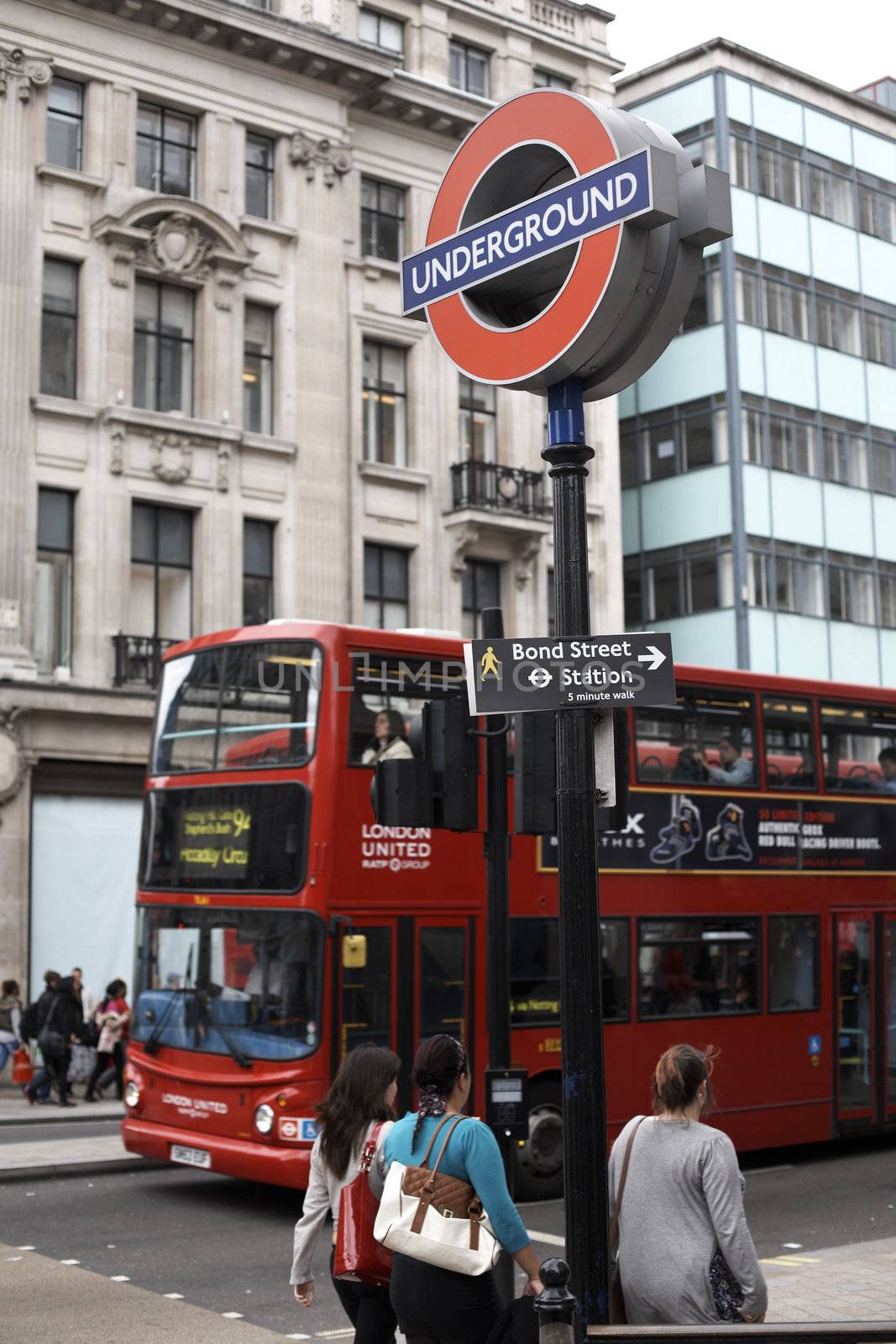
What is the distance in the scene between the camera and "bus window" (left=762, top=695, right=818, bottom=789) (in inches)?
615

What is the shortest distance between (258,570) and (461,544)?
4.08 m

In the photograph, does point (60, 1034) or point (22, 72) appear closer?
point (60, 1034)

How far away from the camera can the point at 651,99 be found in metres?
39.2

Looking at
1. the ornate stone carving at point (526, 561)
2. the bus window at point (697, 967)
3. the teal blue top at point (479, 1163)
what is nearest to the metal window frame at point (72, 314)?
the ornate stone carving at point (526, 561)

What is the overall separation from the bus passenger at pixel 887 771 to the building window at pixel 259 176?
667 inches

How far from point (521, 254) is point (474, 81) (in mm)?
28840

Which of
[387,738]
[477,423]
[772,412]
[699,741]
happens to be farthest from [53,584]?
[772,412]

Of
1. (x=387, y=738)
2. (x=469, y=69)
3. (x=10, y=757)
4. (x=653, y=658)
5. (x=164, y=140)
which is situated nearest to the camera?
(x=653, y=658)

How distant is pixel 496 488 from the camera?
1230 inches

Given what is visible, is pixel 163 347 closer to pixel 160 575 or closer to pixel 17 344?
pixel 17 344

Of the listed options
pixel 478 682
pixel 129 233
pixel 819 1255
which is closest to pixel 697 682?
pixel 819 1255

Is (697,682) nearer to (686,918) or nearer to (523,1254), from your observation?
(686,918)

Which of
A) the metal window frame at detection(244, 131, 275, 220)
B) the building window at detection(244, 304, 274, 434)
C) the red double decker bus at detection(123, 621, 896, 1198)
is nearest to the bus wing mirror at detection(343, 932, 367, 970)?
the red double decker bus at detection(123, 621, 896, 1198)

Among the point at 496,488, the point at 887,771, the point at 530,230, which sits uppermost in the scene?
the point at 496,488
